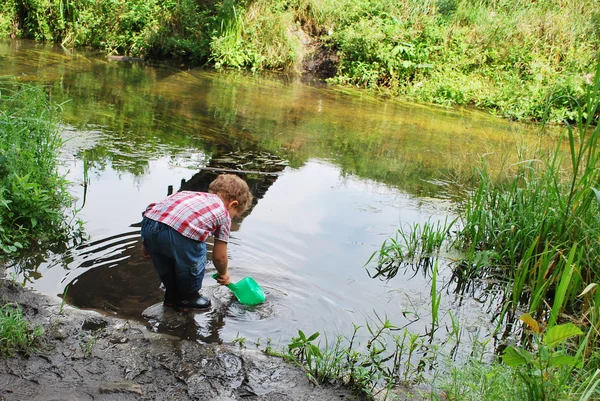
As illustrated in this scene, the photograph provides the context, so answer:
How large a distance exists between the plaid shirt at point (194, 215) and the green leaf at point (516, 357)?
76.1 inches

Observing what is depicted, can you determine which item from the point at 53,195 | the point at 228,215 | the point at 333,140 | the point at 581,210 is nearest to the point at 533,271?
the point at 581,210

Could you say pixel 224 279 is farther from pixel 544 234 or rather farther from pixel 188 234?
pixel 544 234

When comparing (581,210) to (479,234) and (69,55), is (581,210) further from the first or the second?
(69,55)

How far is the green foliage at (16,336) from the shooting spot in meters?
2.84

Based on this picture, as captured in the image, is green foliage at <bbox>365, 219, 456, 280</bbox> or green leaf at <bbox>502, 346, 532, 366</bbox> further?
green foliage at <bbox>365, 219, 456, 280</bbox>

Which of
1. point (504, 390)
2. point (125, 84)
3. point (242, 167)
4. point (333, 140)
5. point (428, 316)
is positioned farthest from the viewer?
point (125, 84)

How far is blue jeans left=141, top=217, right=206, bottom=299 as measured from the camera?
Result: 11.5 ft

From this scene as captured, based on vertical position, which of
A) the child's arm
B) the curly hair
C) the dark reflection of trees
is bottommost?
the dark reflection of trees

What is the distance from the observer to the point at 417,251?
5.00m

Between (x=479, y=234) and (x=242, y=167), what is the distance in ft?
10.0

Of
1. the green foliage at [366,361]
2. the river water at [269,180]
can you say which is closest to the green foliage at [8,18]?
the river water at [269,180]

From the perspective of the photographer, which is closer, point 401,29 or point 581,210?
point 581,210

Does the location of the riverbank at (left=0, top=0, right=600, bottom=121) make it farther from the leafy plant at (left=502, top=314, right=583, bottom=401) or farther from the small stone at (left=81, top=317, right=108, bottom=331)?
the leafy plant at (left=502, top=314, right=583, bottom=401)

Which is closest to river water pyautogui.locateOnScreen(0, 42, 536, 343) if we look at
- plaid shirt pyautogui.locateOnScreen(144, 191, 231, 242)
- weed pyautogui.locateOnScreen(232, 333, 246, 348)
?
weed pyautogui.locateOnScreen(232, 333, 246, 348)
